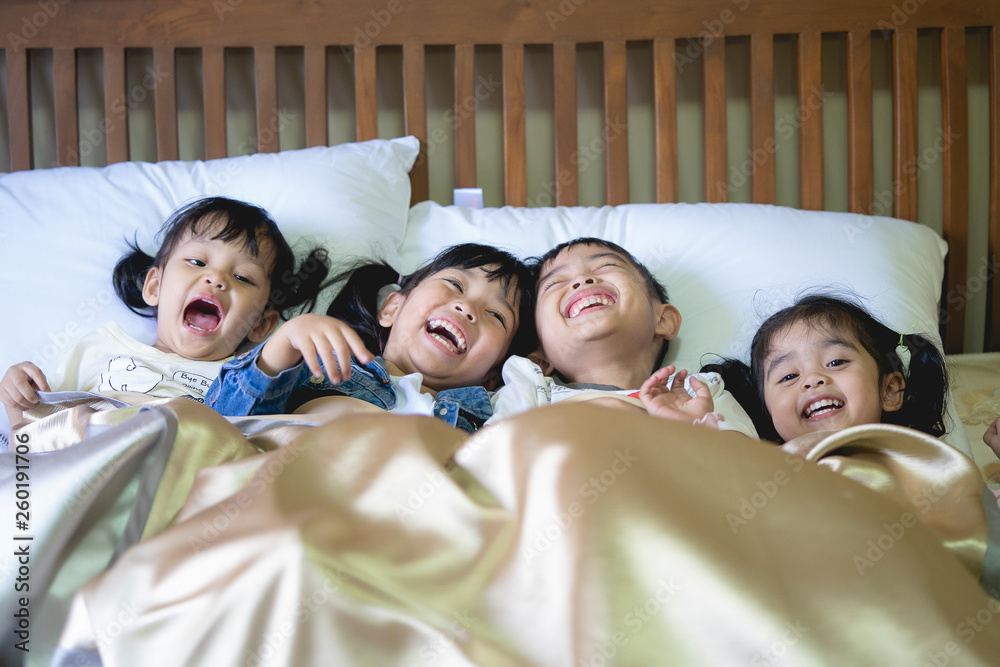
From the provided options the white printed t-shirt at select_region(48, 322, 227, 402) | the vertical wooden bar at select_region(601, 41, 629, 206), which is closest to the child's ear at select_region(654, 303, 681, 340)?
the vertical wooden bar at select_region(601, 41, 629, 206)

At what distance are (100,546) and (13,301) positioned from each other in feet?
2.53

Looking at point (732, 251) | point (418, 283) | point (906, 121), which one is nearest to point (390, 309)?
point (418, 283)

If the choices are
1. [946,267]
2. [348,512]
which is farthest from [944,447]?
[946,267]

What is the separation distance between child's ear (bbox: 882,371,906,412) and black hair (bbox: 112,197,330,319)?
2.97 ft

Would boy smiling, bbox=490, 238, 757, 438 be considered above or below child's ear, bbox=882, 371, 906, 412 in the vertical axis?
above

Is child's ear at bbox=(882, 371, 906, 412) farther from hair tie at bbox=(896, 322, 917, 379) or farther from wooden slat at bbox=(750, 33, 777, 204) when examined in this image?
wooden slat at bbox=(750, 33, 777, 204)

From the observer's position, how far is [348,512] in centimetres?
61

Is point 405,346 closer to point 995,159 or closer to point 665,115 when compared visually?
point 665,115

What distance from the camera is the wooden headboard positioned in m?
1.58

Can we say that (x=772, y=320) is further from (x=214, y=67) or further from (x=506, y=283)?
(x=214, y=67)

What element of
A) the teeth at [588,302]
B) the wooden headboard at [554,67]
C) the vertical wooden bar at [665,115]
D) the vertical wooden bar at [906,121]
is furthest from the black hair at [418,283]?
the vertical wooden bar at [906,121]

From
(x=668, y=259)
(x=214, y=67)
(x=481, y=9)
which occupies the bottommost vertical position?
(x=668, y=259)

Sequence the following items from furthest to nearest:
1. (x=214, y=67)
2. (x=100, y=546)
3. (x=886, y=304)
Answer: (x=214, y=67) < (x=886, y=304) < (x=100, y=546)

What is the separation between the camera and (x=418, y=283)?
1261 millimetres
